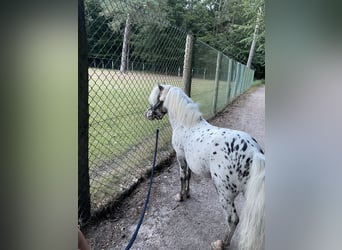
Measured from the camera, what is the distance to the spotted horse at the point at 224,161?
1.18m

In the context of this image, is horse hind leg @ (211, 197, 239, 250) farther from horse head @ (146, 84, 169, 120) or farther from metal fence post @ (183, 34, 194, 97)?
metal fence post @ (183, 34, 194, 97)

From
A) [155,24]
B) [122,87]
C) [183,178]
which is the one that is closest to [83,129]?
[122,87]

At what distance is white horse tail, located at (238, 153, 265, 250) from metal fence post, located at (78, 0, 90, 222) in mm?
818

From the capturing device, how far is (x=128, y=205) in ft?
6.23

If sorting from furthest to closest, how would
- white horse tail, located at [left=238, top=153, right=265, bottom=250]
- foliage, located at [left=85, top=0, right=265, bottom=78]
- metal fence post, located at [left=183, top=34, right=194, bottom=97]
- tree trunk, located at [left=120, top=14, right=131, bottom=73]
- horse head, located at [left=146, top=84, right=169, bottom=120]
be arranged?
metal fence post, located at [left=183, top=34, right=194, bottom=97]
horse head, located at [left=146, top=84, right=169, bottom=120]
tree trunk, located at [left=120, top=14, right=131, bottom=73]
foliage, located at [left=85, top=0, right=265, bottom=78]
white horse tail, located at [left=238, top=153, right=265, bottom=250]

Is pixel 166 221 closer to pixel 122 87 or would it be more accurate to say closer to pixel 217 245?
pixel 217 245

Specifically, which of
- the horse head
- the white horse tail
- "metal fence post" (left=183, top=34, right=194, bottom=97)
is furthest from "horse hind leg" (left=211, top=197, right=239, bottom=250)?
"metal fence post" (left=183, top=34, right=194, bottom=97)

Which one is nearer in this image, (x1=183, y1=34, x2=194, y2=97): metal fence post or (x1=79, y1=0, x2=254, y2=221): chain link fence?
(x1=79, y1=0, x2=254, y2=221): chain link fence

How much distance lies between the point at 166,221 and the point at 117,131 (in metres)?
0.80

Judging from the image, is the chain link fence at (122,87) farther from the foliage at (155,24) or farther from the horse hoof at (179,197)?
the horse hoof at (179,197)

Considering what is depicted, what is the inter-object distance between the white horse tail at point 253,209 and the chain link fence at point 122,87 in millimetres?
830

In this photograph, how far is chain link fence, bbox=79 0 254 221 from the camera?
171 cm
